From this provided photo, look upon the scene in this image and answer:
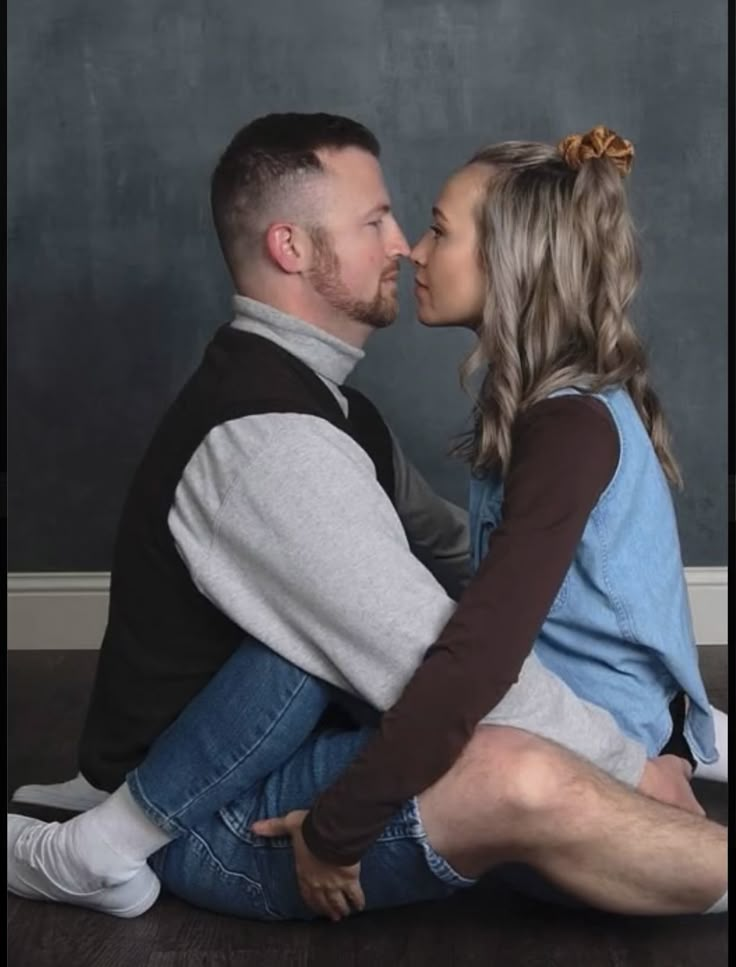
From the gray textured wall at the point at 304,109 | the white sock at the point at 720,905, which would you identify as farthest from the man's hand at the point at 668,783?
the gray textured wall at the point at 304,109

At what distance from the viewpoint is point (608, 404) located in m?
1.91

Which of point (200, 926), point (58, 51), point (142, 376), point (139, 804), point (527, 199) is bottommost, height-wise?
point (200, 926)

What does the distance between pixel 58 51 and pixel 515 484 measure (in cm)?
208

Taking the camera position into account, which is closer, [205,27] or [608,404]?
[608,404]

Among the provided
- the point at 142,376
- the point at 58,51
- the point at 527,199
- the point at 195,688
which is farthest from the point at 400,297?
the point at 195,688

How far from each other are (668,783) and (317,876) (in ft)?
1.46

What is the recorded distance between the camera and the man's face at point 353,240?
2.16 meters

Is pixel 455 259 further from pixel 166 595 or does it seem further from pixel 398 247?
pixel 166 595

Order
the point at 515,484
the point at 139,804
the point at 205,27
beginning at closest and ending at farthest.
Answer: the point at 515,484 → the point at 139,804 → the point at 205,27

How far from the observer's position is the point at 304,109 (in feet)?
11.3

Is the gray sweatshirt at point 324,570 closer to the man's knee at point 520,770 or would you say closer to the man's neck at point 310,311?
the man's knee at point 520,770

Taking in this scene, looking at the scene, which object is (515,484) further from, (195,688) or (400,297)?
(400,297)

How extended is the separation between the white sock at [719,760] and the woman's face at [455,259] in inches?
27.6

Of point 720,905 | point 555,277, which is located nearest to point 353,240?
point 555,277
